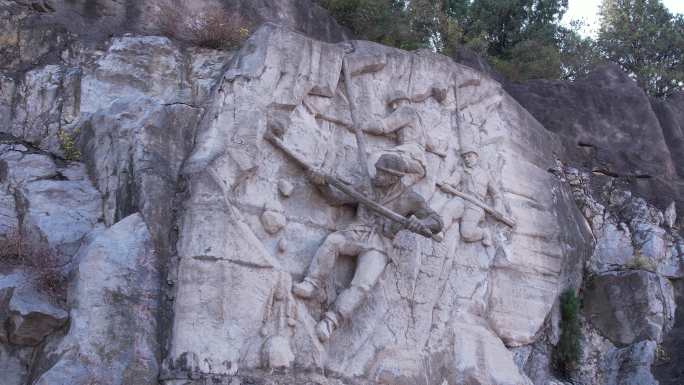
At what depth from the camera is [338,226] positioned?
1130cm

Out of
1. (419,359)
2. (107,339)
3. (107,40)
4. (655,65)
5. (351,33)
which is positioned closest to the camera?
(107,339)

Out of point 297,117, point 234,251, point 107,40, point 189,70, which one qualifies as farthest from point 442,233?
point 107,40

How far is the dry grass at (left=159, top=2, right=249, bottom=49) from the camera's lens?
1372 cm

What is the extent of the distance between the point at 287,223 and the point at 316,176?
0.57 metres

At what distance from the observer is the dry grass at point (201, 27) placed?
1372cm

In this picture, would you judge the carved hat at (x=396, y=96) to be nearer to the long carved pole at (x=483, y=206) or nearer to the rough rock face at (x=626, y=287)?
the long carved pole at (x=483, y=206)

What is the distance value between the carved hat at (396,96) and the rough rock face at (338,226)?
0.08 meters

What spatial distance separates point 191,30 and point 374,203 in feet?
14.0

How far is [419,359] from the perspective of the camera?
36.1 feet

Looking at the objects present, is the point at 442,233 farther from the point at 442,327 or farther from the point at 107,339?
the point at 107,339

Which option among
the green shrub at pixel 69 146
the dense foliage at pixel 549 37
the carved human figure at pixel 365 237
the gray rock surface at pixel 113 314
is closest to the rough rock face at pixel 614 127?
the dense foliage at pixel 549 37

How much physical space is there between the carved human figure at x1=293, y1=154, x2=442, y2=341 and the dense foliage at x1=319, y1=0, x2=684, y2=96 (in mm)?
6551

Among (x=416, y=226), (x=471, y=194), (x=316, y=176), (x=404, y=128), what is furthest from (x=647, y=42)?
(x=316, y=176)

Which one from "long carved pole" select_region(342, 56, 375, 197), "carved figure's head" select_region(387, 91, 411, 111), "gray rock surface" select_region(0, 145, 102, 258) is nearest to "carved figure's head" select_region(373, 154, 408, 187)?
"long carved pole" select_region(342, 56, 375, 197)
